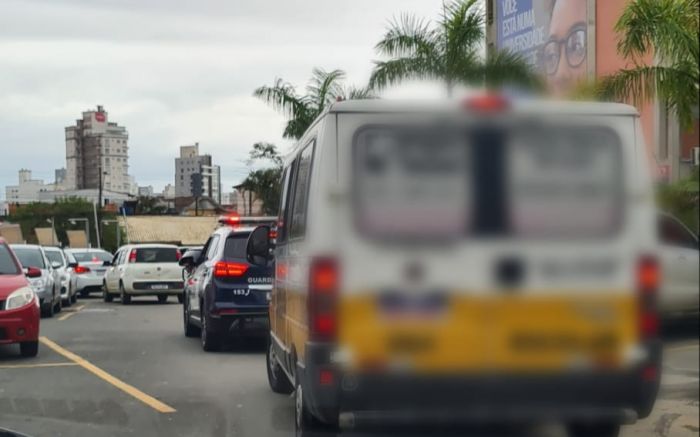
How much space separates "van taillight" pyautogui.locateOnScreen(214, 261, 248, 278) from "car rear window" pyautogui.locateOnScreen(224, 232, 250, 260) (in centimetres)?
9

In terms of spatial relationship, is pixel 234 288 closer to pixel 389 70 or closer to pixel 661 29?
pixel 389 70

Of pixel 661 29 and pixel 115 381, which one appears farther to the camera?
pixel 661 29

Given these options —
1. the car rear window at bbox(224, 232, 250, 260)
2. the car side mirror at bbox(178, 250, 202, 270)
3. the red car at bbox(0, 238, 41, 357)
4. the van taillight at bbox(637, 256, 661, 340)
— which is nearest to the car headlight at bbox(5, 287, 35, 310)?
the red car at bbox(0, 238, 41, 357)

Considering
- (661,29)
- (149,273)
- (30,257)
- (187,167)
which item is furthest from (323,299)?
(187,167)

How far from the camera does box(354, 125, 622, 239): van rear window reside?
3.33 metres

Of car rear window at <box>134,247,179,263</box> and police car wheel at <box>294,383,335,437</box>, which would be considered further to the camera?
car rear window at <box>134,247,179,263</box>

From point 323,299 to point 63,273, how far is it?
21.7 meters

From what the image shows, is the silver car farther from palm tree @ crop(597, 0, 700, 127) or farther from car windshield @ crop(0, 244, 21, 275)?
palm tree @ crop(597, 0, 700, 127)

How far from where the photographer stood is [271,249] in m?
8.52

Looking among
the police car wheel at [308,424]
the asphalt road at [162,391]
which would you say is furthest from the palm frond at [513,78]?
the police car wheel at [308,424]

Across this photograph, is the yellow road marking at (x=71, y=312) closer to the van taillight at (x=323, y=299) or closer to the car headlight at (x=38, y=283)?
the car headlight at (x=38, y=283)

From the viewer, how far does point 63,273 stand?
81.6ft

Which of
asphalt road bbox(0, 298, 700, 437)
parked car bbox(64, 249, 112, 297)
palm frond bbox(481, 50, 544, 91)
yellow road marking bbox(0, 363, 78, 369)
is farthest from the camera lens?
parked car bbox(64, 249, 112, 297)

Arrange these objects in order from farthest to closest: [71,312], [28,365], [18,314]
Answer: [71,312], [18,314], [28,365]
